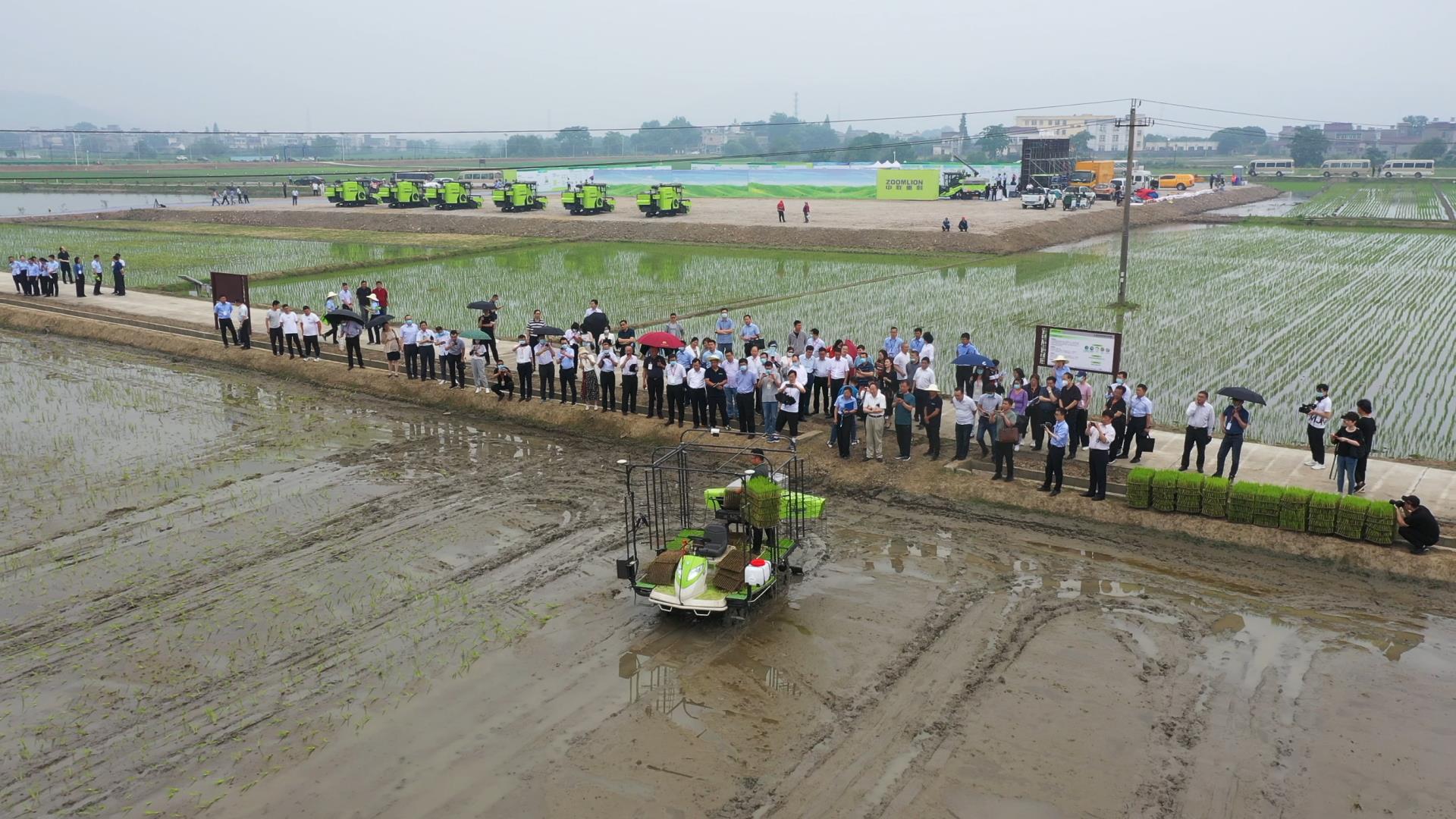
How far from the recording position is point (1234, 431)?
13531 mm

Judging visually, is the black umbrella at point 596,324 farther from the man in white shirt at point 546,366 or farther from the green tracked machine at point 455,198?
the green tracked machine at point 455,198

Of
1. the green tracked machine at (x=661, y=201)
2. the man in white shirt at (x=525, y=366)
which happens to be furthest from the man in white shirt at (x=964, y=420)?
the green tracked machine at (x=661, y=201)

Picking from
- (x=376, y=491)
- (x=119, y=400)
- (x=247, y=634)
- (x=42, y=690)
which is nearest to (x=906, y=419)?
(x=376, y=491)

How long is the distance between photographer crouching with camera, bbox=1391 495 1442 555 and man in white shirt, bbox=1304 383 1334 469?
2.11 metres

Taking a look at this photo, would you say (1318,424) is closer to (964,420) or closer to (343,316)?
(964,420)

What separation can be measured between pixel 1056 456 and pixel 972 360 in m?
A: 2.71

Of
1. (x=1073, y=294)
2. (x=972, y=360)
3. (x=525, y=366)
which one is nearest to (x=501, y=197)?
(x=1073, y=294)

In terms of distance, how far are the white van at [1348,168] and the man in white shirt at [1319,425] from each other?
336 feet

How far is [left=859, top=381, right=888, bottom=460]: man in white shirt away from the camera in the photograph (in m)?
15.1

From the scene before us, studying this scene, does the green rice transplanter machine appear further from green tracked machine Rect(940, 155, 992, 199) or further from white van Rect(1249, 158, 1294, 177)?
white van Rect(1249, 158, 1294, 177)

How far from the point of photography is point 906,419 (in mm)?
15109

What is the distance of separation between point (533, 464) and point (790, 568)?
5882 mm

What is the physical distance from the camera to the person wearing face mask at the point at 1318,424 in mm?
13734

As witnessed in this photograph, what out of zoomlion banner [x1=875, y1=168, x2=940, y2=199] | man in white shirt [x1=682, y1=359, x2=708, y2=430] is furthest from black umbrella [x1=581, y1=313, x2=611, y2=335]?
zoomlion banner [x1=875, y1=168, x2=940, y2=199]
